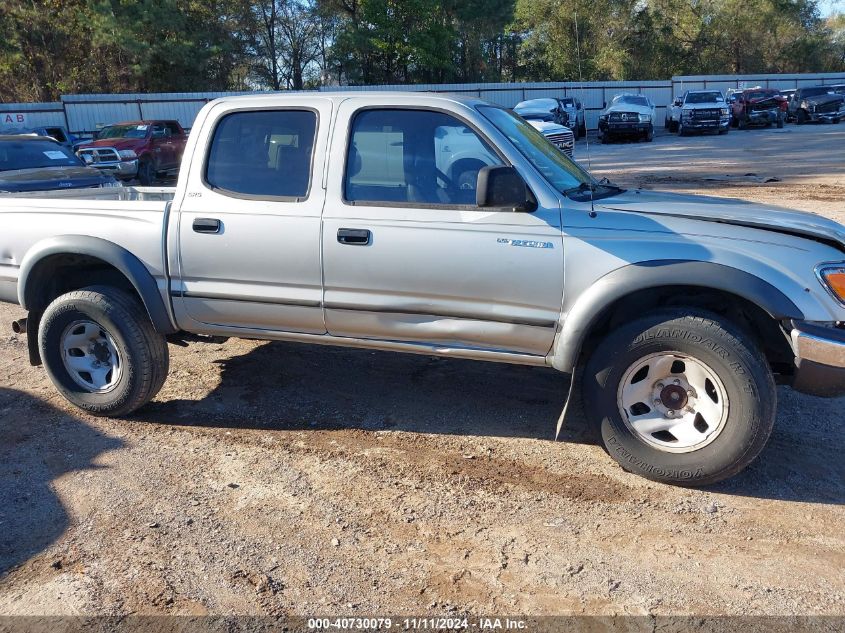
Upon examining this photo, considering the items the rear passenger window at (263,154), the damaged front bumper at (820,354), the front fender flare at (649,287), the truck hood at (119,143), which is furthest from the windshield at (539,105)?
the damaged front bumper at (820,354)

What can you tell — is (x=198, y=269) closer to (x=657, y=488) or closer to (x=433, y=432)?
(x=433, y=432)

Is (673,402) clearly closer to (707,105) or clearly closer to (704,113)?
(704,113)

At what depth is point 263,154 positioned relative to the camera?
14.8ft

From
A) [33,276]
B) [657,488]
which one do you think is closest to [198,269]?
[33,276]

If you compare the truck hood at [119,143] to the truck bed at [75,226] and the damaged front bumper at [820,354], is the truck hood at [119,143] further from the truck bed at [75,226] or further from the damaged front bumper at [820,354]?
the damaged front bumper at [820,354]

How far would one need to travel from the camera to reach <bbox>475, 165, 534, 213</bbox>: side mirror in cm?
381

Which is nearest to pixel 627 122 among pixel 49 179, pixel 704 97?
pixel 704 97

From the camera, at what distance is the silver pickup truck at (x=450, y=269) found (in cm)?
366

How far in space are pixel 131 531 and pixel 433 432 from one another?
1.81 metres

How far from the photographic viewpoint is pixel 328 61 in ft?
147

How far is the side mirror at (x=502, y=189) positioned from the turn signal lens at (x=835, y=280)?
1417mm

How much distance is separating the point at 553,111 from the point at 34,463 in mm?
25157

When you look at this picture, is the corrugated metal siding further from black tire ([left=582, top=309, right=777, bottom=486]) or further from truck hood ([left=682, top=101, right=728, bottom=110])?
black tire ([left=582, top=309, right=777, bottom=486])

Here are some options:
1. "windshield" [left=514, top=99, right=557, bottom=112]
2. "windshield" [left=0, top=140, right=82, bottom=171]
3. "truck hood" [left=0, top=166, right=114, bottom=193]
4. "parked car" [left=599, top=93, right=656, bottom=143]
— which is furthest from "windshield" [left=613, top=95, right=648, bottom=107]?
A: "truck hood" [left=0, top=166, right=114, bottom=193]
